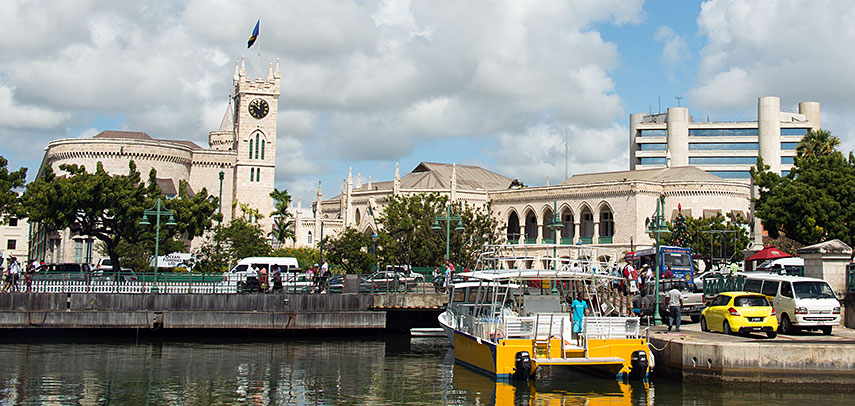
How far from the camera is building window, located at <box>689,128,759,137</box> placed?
11500 cm

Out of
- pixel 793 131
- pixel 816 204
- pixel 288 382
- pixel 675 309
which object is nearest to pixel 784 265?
pixel 816 204

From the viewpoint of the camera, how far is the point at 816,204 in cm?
4466

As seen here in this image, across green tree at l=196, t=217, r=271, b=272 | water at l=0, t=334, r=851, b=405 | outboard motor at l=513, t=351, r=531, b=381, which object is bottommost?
water at l=0, t=334, r=851, b=405

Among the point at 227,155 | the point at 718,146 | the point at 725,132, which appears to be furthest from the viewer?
the point at 718,146

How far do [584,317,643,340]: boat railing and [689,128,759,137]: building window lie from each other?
10076 centimetres

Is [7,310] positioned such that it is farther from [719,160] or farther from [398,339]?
[719,160]

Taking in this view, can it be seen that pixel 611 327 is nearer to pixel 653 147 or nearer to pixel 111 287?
pixel 111 287

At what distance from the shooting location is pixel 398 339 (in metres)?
36.0

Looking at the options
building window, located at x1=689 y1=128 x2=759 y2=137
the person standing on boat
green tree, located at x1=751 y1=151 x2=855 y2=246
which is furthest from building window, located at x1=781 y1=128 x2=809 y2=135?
the person standing on boat

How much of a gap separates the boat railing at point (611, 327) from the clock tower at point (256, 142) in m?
77.4

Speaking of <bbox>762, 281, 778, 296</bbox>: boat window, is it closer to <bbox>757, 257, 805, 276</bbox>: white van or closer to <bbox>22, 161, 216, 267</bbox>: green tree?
<bbox>757, 257, 805, 276</bbox>: white van

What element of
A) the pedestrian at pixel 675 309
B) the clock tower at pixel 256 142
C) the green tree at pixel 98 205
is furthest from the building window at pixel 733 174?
the pedestrian at pixel 675 309

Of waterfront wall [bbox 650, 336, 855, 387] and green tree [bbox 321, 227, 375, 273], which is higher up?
green tree [bbox 321, 227, 375, 273]

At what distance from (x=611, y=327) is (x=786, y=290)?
24.2 ft
